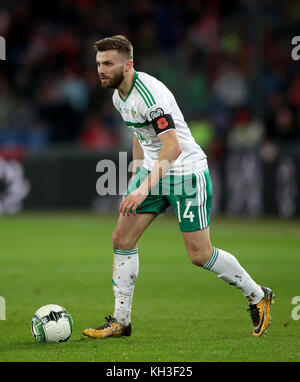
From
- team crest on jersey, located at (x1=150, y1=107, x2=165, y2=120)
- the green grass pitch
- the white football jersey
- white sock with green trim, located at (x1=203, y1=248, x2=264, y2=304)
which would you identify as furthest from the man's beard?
the green grass pitch

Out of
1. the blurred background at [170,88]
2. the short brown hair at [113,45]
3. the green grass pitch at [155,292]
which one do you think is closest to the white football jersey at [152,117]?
the short brown hair at [113,45]

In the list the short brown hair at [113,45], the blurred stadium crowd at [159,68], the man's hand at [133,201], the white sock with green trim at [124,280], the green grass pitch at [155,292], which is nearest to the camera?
the green grass pitch at [155,292]

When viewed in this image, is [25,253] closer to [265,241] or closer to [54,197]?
[265,241]

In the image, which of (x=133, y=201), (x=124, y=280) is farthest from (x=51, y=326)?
(x=133, y=201)

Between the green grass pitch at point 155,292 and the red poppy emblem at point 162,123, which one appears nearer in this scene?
the green grass pitch at point 155,292

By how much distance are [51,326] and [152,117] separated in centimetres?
167

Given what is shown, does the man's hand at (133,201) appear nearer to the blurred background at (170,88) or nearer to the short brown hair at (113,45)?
the short brown hair at (113,45)

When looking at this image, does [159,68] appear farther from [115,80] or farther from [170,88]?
[115,80]

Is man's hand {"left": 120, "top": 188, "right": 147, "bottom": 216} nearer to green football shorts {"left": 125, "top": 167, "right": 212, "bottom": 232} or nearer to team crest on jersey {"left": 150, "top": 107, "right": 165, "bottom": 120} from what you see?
green football shorts {"left": 125, "top": 167, "right": 212, "bottom": 232}

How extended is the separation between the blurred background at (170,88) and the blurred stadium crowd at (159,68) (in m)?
0.03

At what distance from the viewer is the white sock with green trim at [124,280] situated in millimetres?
6457

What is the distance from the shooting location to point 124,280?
255 inches

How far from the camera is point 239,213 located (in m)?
17.2
